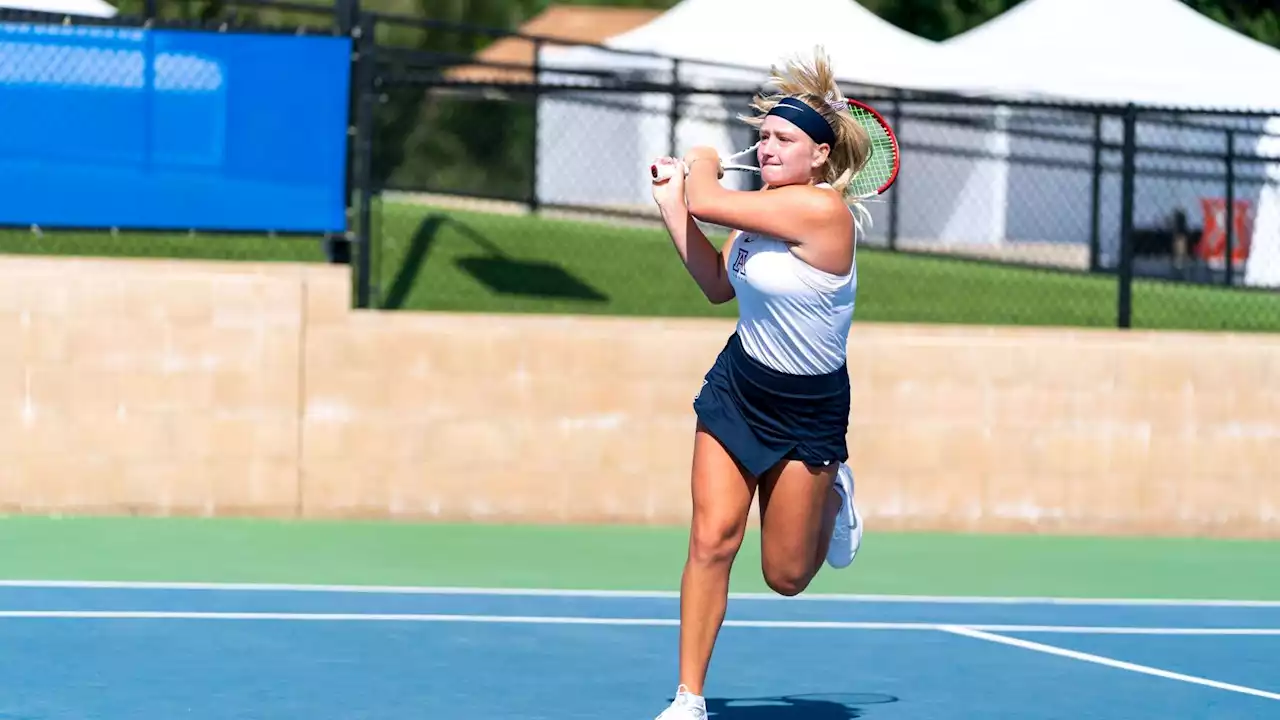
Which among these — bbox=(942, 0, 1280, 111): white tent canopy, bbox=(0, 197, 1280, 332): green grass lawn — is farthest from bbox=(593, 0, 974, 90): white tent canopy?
bbox=(0, 197, 1280, 332): green grass lawn

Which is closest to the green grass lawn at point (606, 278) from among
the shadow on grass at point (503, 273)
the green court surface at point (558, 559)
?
the shadow on grass at point (503, 273)

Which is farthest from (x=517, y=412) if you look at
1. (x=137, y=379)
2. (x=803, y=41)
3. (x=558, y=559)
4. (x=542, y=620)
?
(x=803, y=41)

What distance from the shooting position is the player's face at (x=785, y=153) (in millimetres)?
7039

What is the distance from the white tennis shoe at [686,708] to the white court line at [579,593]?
3562 millimetres

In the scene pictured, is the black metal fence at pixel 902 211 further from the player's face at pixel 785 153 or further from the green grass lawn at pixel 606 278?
the player's face at pixel 785 153

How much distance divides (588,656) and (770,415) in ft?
6.76

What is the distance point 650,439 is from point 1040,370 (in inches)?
89.5

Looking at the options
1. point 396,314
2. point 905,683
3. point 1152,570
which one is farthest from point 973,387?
point 905,683

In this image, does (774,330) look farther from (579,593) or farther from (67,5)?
(67,5)

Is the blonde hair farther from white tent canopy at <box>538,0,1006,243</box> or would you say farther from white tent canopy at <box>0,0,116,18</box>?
white tent canopy at <box>538,0,1006,243</box>

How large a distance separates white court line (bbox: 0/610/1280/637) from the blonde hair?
9.96ft

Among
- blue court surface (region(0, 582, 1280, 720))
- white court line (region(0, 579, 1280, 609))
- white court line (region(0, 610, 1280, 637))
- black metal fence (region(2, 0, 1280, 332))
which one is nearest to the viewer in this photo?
blue court surface (region(0, 582, 1280, 720))

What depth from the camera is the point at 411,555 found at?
11672 mm

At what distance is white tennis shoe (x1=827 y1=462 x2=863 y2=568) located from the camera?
7438mm
